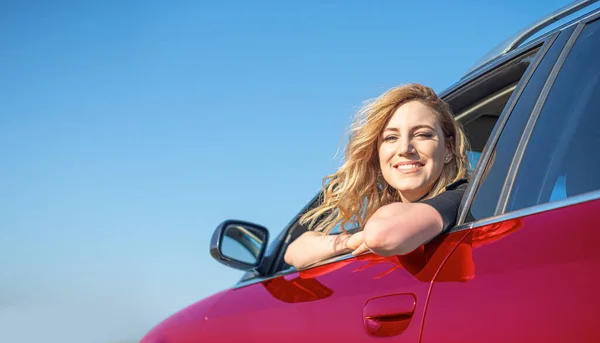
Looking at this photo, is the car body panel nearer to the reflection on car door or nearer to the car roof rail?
the reflection on car door

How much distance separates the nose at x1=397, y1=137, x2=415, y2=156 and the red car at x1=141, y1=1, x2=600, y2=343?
31 cm

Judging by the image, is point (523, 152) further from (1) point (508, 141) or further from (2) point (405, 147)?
(2) point (405, 147)

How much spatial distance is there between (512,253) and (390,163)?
1.20 m

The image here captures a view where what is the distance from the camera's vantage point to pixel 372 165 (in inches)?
116

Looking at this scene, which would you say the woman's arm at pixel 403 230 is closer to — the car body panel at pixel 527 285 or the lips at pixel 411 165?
the car body panel at pixel 527 285

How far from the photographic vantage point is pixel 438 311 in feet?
Result: 5.58

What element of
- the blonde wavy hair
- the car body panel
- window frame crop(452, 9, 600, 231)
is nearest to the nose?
the blonde wavy hair

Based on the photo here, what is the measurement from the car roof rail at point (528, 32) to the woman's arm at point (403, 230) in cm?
73

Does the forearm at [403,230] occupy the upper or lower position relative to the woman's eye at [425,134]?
lower

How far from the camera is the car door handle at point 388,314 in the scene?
1.81 m

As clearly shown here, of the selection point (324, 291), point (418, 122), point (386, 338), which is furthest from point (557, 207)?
point (418, 122)

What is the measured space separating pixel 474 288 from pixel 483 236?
6.5 inches

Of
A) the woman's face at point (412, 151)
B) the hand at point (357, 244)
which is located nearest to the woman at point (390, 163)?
the woman's face at point (412, 151)

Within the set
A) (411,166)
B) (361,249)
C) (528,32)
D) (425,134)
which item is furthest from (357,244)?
(528,32)
